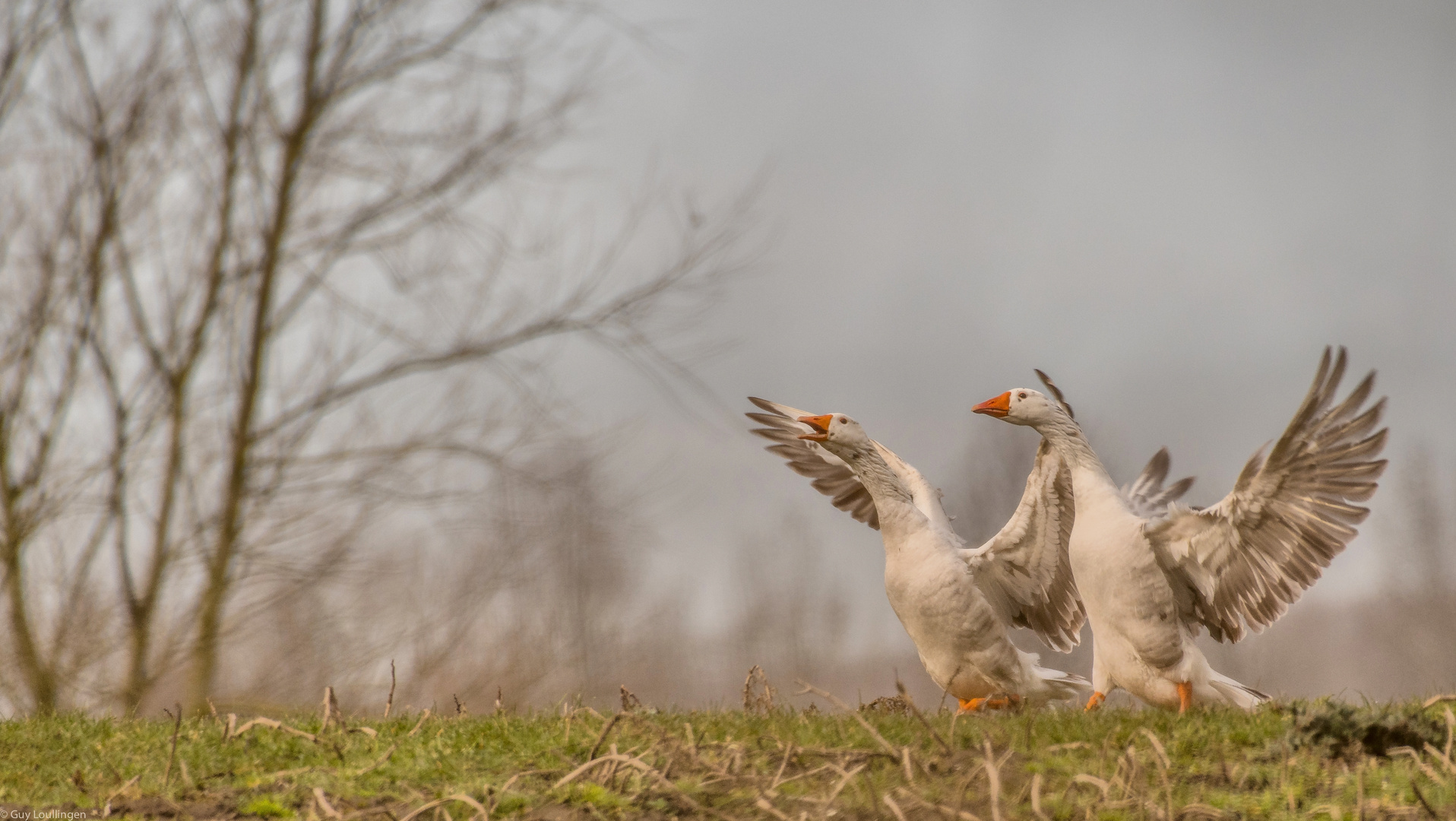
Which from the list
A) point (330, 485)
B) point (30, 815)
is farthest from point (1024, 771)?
point (330, 485)

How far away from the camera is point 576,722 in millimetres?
5148

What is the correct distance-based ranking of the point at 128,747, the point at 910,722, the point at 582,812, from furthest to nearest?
1. the point at 128,747
2. the point at 910,722
3. the point at 582,812

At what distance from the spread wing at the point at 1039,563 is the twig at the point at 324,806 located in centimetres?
462

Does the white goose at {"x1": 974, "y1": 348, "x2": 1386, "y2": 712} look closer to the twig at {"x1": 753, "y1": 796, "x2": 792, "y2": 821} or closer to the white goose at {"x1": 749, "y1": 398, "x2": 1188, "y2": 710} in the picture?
the white goose at {"x1": 749, "y1": 398, "x2": 1188, "y2": 710}

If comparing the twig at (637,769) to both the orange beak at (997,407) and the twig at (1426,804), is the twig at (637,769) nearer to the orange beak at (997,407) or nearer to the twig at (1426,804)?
the twig at (1426,804)

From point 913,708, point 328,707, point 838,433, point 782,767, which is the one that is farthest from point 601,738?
point 838,433

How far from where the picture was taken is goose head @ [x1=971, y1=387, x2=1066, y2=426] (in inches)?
272

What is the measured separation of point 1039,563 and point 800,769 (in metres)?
3.95

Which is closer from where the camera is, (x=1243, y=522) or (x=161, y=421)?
(x=1243, y=522)

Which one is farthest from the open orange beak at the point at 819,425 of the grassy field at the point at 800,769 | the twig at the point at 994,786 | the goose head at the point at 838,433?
→ the twig at the point at 994,786

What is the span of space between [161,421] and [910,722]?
796cm

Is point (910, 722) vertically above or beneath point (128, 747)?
above

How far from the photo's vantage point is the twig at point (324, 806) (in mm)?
3793

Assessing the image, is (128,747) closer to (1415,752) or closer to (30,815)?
(30,815)
